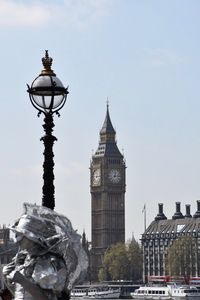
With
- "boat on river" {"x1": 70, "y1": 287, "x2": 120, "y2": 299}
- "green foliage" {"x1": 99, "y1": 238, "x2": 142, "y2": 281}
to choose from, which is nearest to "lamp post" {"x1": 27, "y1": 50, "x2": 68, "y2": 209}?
"boat on river" {"x1": 70, "y1": 287, "x2": 120, "y2": 299}

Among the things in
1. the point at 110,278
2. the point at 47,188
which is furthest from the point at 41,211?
the point at 110,278

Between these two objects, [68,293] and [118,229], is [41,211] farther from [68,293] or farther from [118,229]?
[118,229]

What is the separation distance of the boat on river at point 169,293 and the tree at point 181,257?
2694cm

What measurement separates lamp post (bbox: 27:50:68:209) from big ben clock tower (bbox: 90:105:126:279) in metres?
134

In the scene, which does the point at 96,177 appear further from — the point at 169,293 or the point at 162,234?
the point at 169,293

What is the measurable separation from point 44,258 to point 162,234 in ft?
437

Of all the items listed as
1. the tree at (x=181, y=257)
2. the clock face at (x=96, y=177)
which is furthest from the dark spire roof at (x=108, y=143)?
the tree at (x=181, y=257)

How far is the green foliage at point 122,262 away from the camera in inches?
5221

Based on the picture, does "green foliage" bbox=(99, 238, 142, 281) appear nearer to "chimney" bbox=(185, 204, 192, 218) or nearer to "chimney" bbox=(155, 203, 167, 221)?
"chimney" bbox=(155, 203, 167, 221)

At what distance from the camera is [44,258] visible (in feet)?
23.9

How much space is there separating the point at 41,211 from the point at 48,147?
138 centimetres

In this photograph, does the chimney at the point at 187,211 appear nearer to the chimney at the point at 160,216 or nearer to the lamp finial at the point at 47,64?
the chimney at the point at 160,216

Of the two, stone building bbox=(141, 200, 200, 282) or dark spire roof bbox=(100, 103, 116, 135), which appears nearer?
stone building bbox=(141, 200, 200, 282)

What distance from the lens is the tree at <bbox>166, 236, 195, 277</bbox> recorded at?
125 metres
